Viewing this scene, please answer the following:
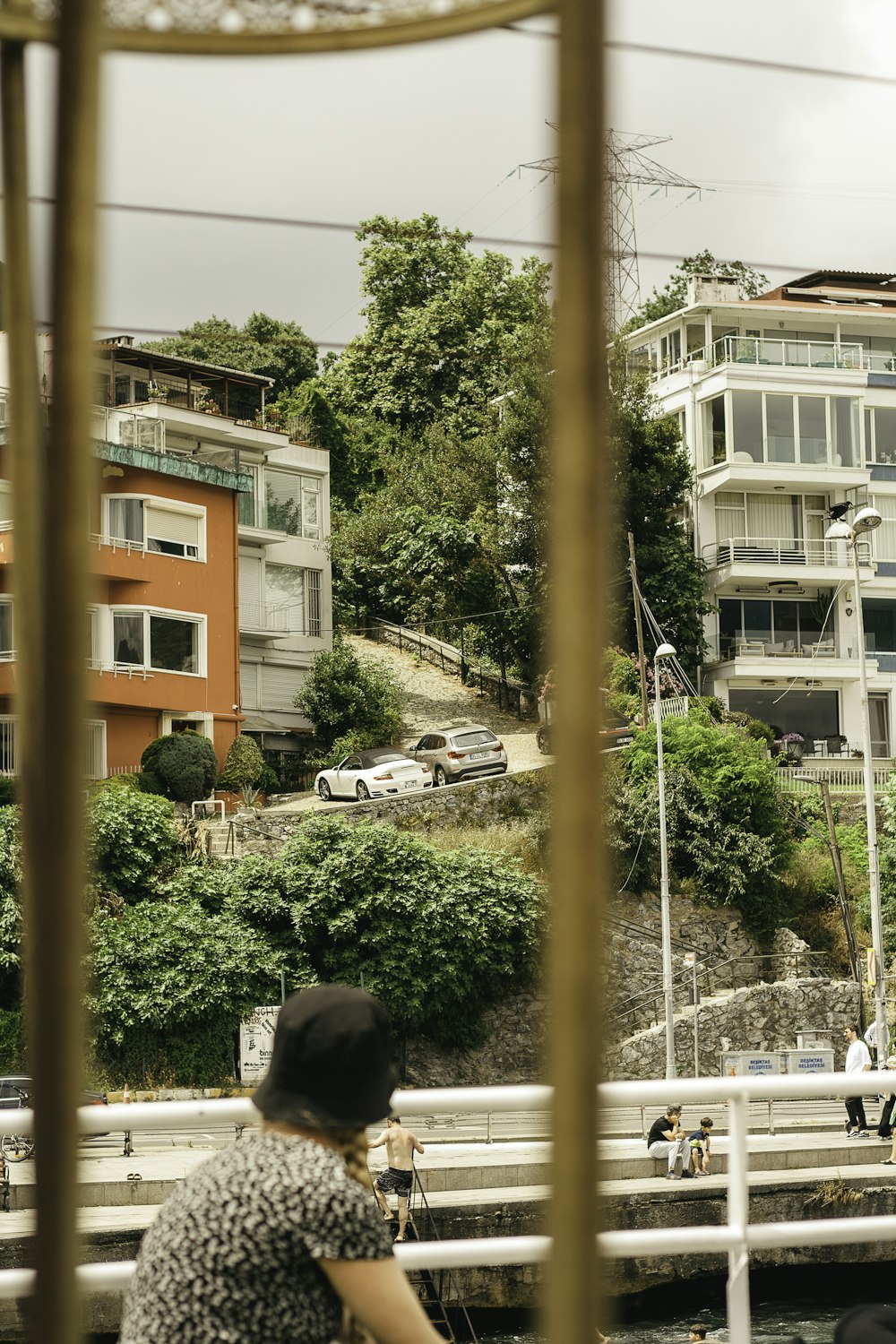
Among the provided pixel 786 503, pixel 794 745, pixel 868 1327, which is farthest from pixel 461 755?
pixel 868 1327

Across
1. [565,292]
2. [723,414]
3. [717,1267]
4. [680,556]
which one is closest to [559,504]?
[565,292]

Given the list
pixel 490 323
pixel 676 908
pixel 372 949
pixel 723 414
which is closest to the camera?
pixel 372 949

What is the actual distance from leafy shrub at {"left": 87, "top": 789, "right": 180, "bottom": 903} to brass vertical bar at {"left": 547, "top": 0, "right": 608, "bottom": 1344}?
2627cm

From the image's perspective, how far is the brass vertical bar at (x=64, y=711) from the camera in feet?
3.63

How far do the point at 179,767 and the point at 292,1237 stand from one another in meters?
31.7

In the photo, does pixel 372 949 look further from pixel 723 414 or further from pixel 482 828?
pixel 723 414

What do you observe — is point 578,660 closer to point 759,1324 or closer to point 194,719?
point 759,1324

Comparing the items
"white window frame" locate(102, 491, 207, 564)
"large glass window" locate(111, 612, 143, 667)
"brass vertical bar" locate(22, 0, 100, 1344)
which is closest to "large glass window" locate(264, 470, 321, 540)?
"white window frame" locate(102, 491, 207, 564)

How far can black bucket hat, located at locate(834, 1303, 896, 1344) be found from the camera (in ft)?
7.93

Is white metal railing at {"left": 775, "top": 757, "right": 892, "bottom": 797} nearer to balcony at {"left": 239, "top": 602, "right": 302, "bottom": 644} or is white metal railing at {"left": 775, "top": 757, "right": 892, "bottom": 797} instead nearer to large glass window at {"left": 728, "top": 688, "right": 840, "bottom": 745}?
large glass window at {"left": 728, "top": 688, "right": 840, "bottom": 745}

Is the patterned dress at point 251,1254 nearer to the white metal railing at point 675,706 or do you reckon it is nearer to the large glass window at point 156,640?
the large glass window at point 156,640

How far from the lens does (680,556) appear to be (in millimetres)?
44250

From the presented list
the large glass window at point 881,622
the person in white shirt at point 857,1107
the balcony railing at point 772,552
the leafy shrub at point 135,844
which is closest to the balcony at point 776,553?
the balcony railing at point 772,552

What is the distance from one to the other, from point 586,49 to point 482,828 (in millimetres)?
33318
